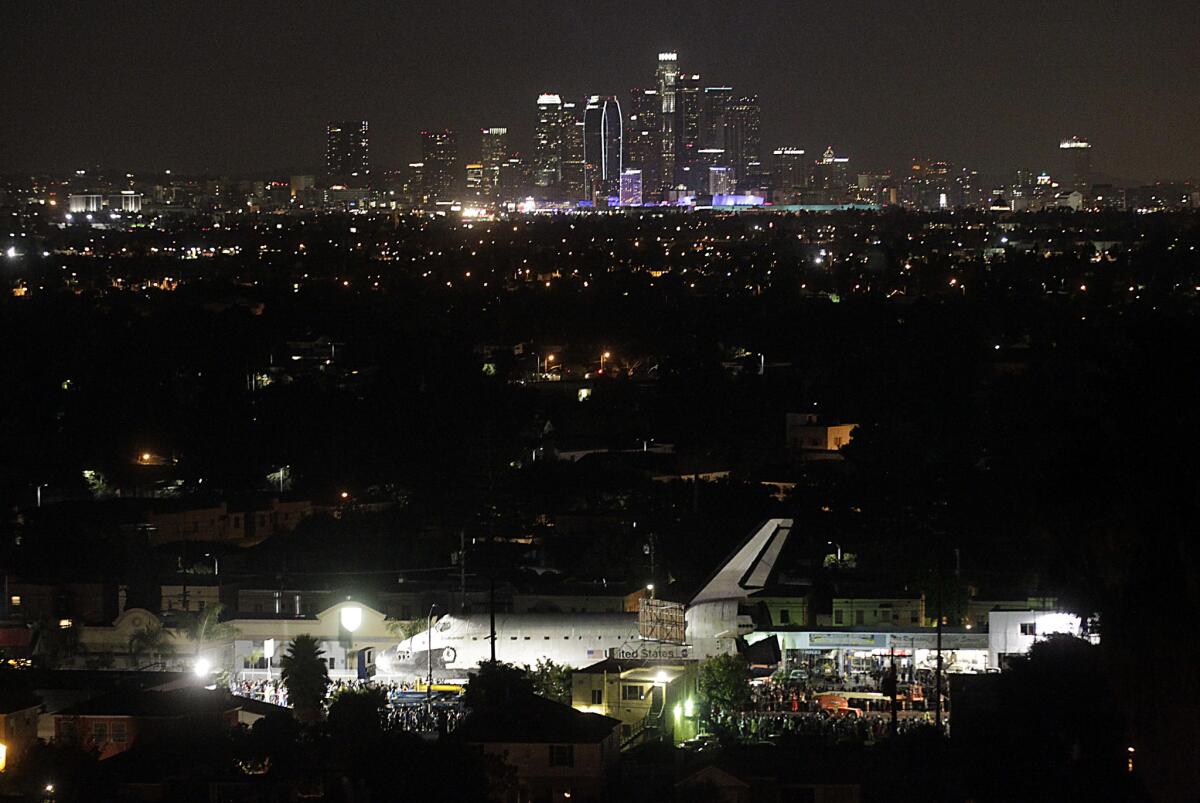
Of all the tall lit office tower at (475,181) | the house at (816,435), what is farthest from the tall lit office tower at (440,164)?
the house at (816,435)

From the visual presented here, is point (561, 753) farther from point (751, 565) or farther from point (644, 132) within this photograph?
point (644, 132)

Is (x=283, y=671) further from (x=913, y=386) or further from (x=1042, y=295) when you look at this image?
(x=1042, y=295)

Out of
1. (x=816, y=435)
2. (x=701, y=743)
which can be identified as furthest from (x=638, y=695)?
(x=816, y=435)

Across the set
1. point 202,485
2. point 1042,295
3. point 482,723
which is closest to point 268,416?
point 202,485

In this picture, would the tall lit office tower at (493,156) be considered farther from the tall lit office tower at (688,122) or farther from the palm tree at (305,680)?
the palm tree at (305,680)

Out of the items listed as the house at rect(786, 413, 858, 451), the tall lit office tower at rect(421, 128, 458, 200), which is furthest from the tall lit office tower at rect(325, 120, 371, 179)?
the house at rect(786, 413, 858, 451)

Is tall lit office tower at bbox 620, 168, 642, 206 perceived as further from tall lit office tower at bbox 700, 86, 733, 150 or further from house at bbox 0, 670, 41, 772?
house at bbox 0, 670, 41, 772
